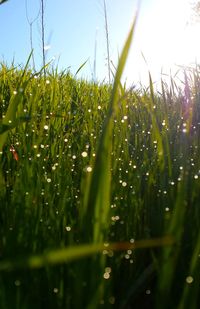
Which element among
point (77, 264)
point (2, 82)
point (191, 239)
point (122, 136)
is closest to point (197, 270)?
point (191, 239)

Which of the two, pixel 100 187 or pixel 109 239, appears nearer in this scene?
pixel 100 187

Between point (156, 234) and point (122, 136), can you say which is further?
point (122, 136)

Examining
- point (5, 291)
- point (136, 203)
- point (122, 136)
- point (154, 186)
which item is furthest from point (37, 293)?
point (122, 136)

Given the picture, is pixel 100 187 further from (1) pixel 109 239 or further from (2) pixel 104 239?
(1) pixel 109 239

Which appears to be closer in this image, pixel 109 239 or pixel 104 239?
pixel 104 239

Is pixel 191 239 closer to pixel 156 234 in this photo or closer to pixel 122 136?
pixel 156 234

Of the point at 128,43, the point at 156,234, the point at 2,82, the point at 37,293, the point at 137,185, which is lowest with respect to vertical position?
the point at 37,293

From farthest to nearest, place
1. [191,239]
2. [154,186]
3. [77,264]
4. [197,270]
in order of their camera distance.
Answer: [154,186]
[191,239]
[197,270]
[77,264]

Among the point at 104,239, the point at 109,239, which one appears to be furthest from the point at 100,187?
the point at 109,239

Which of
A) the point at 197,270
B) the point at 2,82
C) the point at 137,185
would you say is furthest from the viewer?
the point at 2,82

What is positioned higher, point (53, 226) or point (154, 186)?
point (154, 186)
